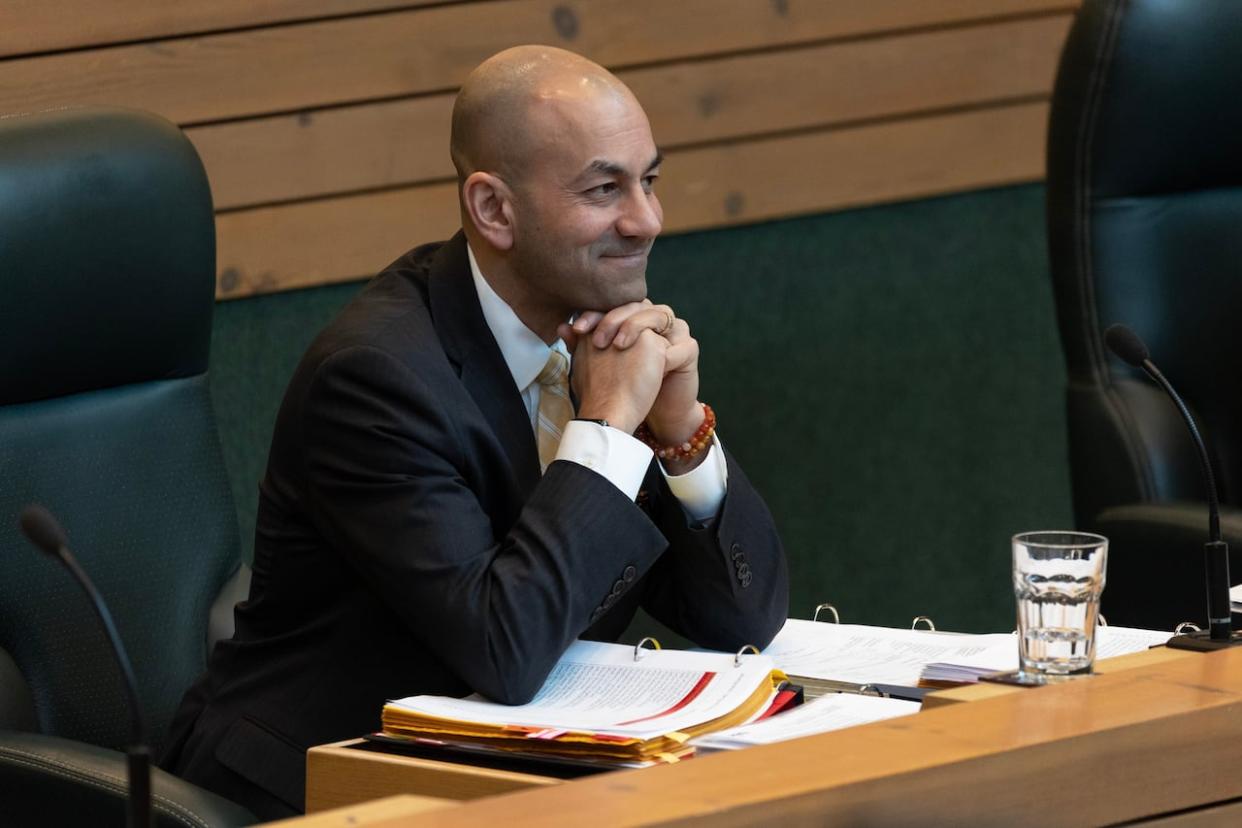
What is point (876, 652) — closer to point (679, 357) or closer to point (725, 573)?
point (725, 573)

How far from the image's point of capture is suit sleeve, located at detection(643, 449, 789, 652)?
1.83 m

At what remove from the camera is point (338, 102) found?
267cm

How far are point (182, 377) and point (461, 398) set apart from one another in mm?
484

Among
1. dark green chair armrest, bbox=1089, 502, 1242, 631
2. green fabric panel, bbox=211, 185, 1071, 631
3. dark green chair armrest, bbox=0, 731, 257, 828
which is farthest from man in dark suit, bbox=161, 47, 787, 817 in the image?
green fabric panel, bbox=211, 185, 1071, 631

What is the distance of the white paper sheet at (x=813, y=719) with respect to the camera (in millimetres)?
1281

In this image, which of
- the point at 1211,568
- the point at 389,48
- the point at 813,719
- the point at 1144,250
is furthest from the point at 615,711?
the point at 389,48

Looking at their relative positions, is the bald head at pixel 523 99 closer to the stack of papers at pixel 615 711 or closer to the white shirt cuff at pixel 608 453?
the white shirt cuff at pixel 608 453

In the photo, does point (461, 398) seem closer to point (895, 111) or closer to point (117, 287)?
point (117, 287)

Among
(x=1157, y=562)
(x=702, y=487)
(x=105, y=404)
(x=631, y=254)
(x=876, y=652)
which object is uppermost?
(x=631, y=254)

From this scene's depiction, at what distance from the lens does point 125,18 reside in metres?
2.49

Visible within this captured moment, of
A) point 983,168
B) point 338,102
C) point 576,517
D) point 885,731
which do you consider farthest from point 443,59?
point 885,731

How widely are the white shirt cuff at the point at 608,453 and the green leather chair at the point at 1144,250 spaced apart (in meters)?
0.91

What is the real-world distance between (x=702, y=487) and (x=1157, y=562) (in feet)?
2.50

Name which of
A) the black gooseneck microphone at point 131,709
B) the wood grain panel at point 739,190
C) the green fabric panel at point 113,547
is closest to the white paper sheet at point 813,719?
the black gooseneck microphone at point 131,709
